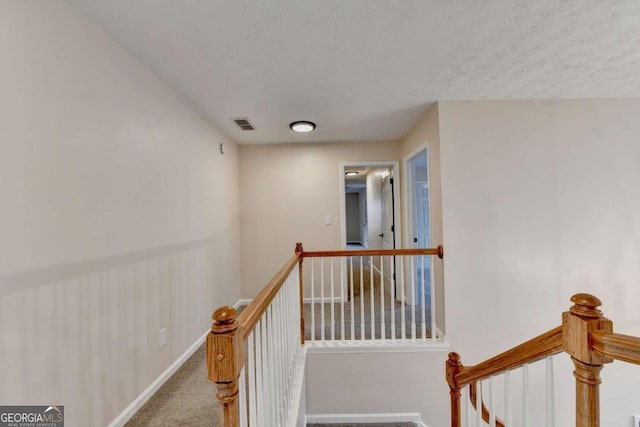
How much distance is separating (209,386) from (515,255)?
9.20 ft

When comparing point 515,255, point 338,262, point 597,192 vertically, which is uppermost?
point 597,192

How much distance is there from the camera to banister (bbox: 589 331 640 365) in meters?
0.71

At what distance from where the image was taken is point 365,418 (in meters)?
2.46

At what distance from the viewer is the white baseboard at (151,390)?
5.23ft

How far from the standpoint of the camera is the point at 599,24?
1500mm

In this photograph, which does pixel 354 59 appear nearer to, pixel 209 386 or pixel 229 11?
pixel 229 11

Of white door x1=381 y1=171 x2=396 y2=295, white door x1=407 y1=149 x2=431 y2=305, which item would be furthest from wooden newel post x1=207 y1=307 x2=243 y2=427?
white door x1=381 y1=171 x2=396 y2=295

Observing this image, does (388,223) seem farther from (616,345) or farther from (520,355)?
(616,345)

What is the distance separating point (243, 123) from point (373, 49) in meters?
1.72

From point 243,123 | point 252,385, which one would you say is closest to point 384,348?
point 252,385

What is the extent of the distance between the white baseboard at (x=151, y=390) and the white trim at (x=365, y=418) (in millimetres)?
1222

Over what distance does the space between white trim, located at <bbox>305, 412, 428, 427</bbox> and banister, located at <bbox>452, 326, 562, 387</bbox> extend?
1.27 meters

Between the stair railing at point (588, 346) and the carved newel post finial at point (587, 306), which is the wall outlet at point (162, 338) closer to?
the stair railing at point (588, 346)

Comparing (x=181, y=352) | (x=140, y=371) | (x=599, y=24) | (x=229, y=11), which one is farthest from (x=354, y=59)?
(x=181, y=352)
